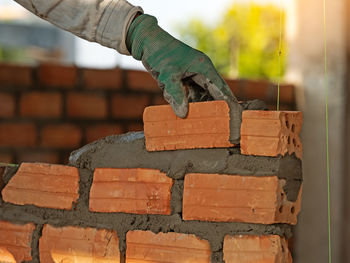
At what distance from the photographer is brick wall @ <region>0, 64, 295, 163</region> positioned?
3084 mm

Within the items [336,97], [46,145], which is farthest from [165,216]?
[336,97]

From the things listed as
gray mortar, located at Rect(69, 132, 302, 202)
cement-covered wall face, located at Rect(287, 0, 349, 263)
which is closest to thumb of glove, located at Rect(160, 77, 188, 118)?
gray mortar, located at Rect(69, 132, 302, 202)

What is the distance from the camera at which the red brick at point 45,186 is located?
1.56 meters

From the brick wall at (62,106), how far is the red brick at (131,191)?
1683 millimetres

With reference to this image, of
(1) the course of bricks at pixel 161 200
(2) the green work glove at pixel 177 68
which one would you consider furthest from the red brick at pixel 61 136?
(2) the green work glove at pixel 177 68

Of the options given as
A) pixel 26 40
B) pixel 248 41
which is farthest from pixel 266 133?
pixel 26 40

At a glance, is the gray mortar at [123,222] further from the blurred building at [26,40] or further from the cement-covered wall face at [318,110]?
the blurred building at [26,40]

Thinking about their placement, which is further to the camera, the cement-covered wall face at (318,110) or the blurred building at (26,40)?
the blurred building at (26,40)

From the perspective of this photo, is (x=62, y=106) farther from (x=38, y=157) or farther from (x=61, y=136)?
(x=38, y=157)

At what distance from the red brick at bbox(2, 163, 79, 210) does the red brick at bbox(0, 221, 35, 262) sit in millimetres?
72

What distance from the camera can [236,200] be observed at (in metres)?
1.37

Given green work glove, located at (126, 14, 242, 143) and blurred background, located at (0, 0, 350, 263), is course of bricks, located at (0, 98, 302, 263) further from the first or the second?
blurred background, located at (0, 0, 350, 263)

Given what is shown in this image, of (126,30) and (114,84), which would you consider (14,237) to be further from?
(114,84)

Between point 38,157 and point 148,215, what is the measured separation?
182cm
